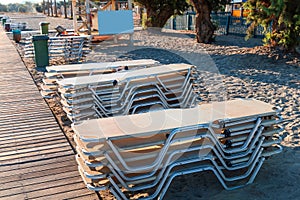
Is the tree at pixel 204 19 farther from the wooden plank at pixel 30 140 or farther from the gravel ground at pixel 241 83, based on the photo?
Result: the wooden plank at pixel 30 140

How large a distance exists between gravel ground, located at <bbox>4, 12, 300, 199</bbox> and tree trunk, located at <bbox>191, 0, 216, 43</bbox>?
49 cm

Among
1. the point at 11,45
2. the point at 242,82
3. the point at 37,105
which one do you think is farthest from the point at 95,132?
the point at 11,45

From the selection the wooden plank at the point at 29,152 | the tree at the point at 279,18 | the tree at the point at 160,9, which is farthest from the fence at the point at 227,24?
the wooden plank at the point at 29,152

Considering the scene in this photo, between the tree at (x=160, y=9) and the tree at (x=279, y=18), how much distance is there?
977cm

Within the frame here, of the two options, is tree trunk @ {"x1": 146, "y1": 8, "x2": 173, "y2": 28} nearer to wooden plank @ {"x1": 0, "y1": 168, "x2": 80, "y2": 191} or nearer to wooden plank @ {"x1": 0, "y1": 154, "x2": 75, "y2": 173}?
wooden plank @ {"x1": 0, "y1": 154, "x2": 75, "y2": 173}

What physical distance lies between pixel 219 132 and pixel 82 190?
5.07 feet

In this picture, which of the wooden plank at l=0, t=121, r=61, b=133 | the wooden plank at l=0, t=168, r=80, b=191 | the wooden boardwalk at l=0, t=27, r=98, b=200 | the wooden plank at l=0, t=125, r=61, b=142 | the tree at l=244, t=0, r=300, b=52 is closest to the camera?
the wooden boardwalk at l=0, t=27, r=98, b=200

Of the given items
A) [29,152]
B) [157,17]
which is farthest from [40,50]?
[157,17]

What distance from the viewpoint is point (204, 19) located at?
14805 mm

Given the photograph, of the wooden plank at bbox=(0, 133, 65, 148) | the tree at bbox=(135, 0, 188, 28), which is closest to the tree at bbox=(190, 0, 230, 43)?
the tree at bbox=(135, 0, 188, 28)

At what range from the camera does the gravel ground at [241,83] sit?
3441 millimetres

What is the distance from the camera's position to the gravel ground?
11.3ft

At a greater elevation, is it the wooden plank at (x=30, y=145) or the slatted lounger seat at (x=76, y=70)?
the slatted lounger seat at (x=76, y=70)

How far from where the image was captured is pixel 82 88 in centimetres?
536
